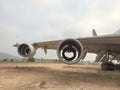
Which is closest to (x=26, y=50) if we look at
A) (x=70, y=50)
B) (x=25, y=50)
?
(x=25, y=50)

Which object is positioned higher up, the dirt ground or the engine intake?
the engine intake

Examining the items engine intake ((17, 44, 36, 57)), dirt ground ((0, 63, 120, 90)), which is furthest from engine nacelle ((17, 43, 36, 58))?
dirt ground ((0, 63, 120, 90))

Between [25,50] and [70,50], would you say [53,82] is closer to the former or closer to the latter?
[70,50]

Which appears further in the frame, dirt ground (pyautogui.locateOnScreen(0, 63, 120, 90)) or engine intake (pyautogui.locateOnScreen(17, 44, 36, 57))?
engine intake (pyautogui.locateOnScreen(17, 44, 36, 57))

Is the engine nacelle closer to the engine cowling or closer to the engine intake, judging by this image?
the engine intake

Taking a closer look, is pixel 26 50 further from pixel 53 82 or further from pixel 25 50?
pixel 53 82

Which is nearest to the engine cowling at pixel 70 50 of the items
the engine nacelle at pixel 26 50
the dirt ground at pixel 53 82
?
the dirt ground at pixel 53 82

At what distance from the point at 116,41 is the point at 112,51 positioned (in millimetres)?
2792

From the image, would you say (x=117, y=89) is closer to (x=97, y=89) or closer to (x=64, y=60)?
(x=97, y=89)

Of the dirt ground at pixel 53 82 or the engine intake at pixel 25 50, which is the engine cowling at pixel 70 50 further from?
the engine intake at pixel 25 50

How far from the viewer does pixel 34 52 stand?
1862cm

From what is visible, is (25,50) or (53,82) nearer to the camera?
(53,82)

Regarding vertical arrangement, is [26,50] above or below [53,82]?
above

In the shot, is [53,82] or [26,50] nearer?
[53,82]
